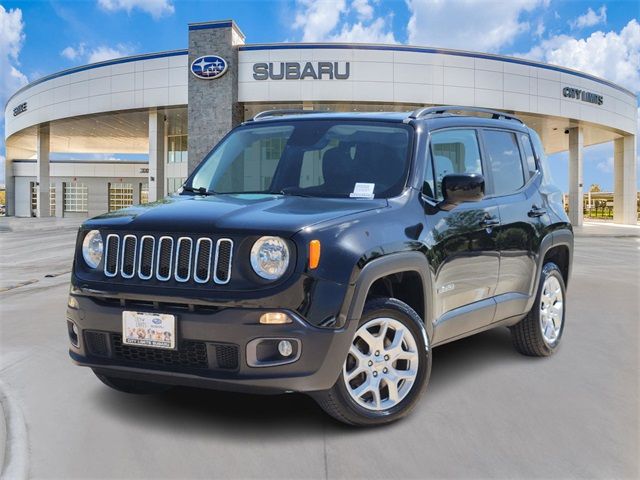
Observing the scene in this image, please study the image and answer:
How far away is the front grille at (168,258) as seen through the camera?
11.2ft

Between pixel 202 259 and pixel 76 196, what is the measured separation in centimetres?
5794

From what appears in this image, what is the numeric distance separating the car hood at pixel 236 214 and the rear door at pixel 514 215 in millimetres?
1494

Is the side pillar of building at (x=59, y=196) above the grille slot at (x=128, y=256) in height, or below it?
above

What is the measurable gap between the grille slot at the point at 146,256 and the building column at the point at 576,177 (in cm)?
3769

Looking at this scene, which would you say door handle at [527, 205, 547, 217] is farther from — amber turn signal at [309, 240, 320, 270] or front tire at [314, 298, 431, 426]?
amber turn signal at [309, 240, 320, 270]

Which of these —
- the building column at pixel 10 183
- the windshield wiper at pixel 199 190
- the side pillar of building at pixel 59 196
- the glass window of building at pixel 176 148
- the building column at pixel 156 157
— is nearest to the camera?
the windshield wiper at pixel 199 190

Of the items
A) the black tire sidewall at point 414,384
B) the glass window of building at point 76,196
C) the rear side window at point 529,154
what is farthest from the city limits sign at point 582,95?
the glass window of building at point 76,196

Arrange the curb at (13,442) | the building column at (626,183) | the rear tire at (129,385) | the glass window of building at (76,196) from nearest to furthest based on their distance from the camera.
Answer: the curb at (13,442) → the rear tire at (129,385) → the building column at (626,183) → the glass window of building at (76,196)

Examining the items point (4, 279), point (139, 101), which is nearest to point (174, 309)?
point (4, 279)

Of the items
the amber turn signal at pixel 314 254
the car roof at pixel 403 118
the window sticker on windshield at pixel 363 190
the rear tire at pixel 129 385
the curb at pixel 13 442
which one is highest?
the car roof at pixel 403 118

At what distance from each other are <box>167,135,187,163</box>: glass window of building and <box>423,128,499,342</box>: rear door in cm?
3918

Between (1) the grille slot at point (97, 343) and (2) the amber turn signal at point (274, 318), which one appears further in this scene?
(1) the grille slot at point (97, 343)

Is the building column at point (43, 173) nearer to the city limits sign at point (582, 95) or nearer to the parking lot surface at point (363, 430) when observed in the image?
the city limits sign at point (582, 95)

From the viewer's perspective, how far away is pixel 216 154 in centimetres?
510
